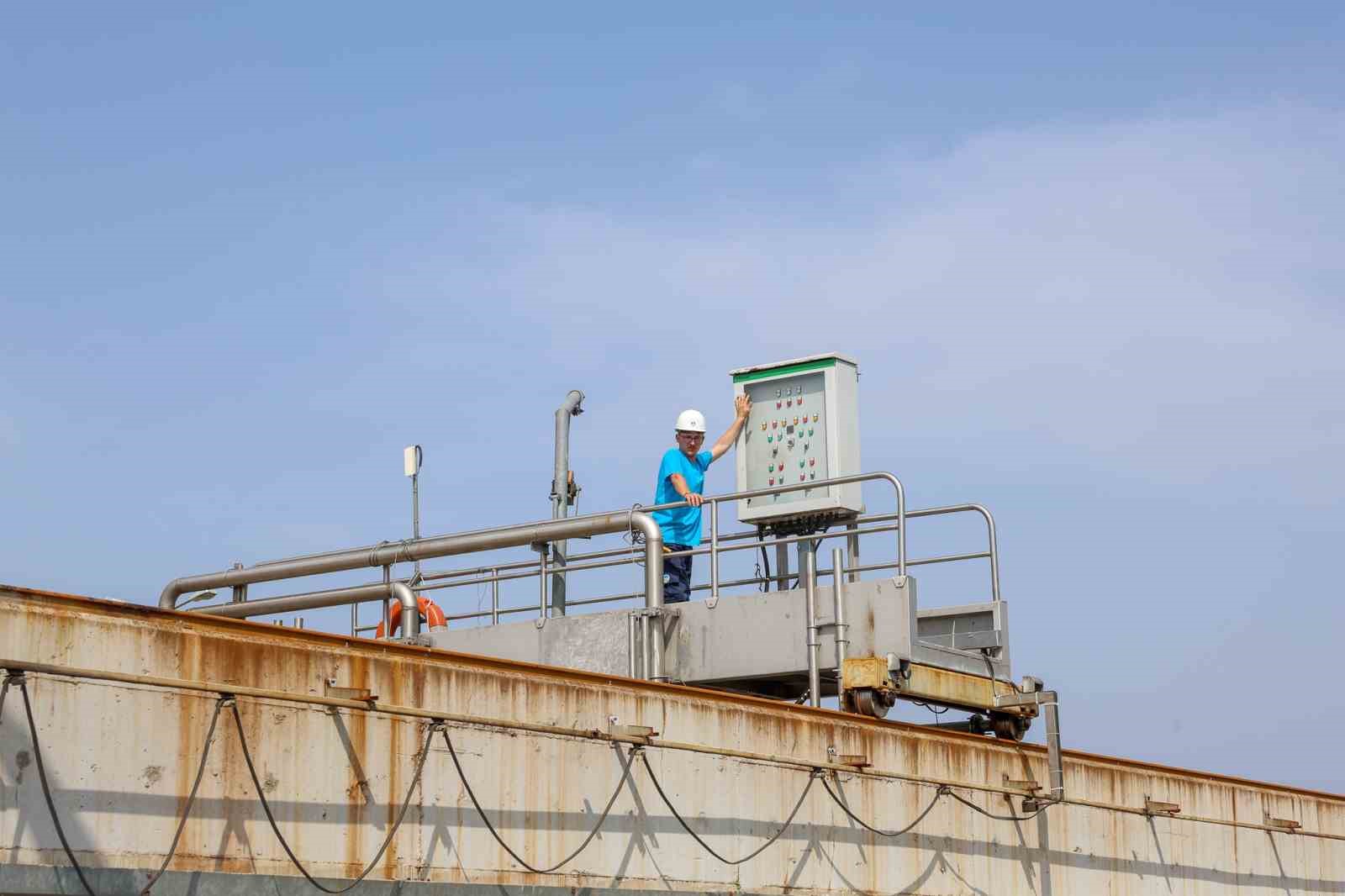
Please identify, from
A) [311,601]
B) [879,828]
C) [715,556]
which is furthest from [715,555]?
[311,601]

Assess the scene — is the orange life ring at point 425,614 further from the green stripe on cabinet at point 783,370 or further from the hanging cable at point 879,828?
the hanging cable at point 879,828

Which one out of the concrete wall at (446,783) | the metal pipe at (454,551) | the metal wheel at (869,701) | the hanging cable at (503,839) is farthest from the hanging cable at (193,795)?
the metal wheel at (869,701)

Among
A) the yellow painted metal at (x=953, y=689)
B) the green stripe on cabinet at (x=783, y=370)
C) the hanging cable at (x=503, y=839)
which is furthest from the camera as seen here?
the green stripe on cabinet at (x=783, y=370)

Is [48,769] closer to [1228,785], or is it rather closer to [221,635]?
[221,635]

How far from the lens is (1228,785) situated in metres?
18.0

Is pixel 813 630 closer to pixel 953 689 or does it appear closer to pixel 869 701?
pixel 869 701

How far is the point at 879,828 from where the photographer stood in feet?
44.6

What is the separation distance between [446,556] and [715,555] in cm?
327

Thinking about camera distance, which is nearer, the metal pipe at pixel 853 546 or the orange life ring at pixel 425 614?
the metal pipe at pixel 853 546

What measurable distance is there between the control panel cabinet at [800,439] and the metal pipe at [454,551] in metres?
1.56

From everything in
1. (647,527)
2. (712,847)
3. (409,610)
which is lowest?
(712,847)

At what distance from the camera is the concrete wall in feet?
29.1

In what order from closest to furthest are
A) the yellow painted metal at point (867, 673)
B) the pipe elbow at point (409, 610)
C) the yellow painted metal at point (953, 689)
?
1. the yellow painted metal at point (867, 673)
2. the yellow painted metal at point (953, 689)
3. the pipe elbow at point (409, 610)

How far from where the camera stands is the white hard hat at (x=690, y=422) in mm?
16453
